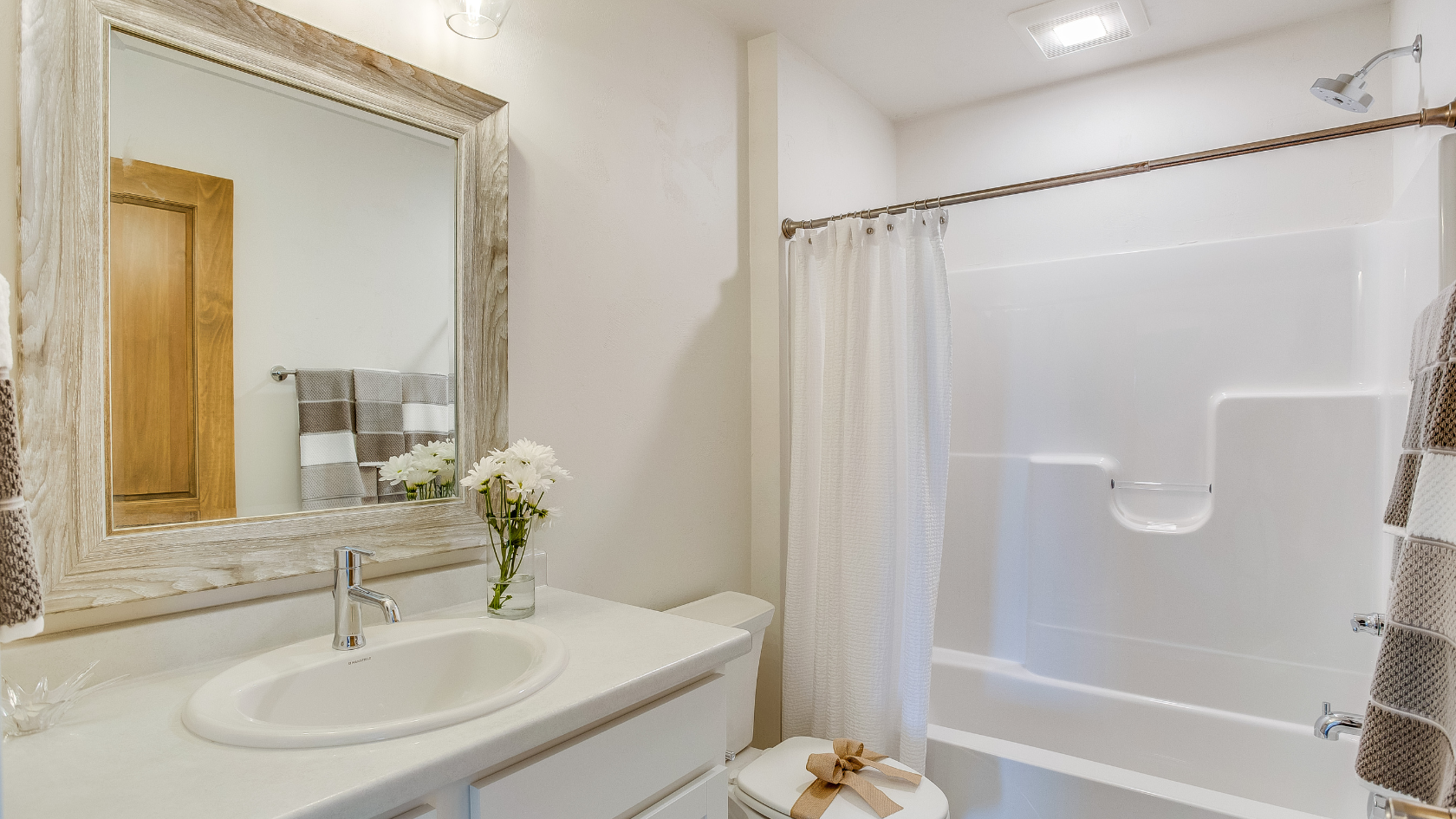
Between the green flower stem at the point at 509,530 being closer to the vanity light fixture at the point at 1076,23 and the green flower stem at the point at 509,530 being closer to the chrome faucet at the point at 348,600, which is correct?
the chrome faucet at the point at 348,600

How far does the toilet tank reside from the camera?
1843mm

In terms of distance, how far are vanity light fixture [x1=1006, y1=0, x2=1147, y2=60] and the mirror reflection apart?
173 cm

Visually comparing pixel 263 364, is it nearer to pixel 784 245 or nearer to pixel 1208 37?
pixel 784 245

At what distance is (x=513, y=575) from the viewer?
1.29m

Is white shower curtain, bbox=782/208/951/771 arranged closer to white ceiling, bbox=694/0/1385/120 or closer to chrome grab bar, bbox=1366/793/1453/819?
white ceiling, bbox=694/0/1385/120

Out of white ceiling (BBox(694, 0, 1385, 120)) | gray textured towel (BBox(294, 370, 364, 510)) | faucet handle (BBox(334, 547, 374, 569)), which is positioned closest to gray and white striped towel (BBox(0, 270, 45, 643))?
faucet handle (BBox(334, 547, 374, 569))

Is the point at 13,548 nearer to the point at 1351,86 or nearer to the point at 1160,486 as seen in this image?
the point at 1351,86

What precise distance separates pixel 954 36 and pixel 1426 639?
6.51 ft

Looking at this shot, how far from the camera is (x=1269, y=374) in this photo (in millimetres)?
2209

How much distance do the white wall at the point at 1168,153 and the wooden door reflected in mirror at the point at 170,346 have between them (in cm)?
240

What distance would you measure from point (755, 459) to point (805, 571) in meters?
0.38

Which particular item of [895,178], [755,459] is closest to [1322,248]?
[895,178]

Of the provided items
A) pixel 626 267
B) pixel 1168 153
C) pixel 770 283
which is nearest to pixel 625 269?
pixel 626 267

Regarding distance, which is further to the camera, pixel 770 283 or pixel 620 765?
pixel 770 283
